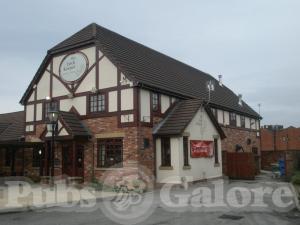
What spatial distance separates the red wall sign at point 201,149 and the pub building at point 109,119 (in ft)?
0.11

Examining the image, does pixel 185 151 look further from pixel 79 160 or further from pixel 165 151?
pixel 79 160

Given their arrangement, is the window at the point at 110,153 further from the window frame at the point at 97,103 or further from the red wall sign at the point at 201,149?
the red wall sign at the point at 201,149

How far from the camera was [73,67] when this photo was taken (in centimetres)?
2253

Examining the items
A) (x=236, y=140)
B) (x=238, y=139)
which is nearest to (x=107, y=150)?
(x=236, y=140)

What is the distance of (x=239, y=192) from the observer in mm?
18000

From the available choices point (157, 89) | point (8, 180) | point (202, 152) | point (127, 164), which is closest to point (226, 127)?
point (202, 152)

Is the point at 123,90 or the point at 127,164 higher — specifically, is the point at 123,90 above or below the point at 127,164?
above

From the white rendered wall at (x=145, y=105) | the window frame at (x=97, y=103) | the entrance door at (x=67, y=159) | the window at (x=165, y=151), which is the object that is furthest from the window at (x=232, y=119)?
the entrance door at (x=67, y=159)

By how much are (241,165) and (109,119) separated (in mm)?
10607

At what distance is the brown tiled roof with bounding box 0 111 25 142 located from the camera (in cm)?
2658

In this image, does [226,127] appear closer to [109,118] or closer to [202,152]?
[202,152]

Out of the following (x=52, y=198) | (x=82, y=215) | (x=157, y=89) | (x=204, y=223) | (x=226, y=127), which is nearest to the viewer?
(x=204, y=223)

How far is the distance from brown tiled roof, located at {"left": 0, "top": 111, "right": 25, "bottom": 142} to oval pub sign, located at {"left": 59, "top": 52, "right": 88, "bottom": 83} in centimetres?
593

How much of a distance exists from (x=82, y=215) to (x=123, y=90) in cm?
946
